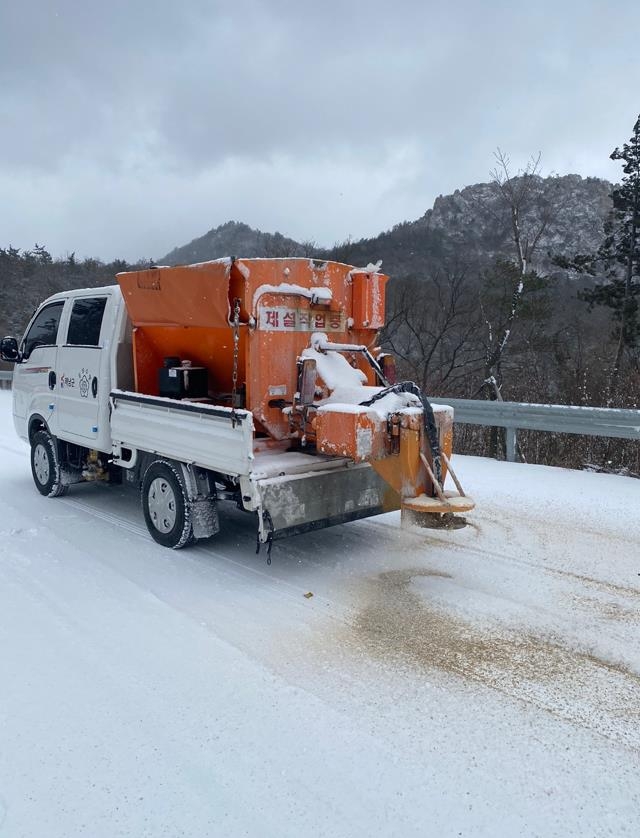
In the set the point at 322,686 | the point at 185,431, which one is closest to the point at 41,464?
the point at 185,431

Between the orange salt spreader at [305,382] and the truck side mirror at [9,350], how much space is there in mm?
2226

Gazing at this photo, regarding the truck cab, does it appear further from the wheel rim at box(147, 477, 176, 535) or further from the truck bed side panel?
the wheel rim at box(147, 477, 176, 535)

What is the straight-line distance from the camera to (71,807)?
97.7 inches

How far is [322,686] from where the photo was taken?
3.33m

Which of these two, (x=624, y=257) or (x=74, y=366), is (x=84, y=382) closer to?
(x=74, y=366)

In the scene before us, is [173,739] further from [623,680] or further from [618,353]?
[618,353]

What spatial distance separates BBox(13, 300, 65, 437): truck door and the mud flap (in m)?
3.59

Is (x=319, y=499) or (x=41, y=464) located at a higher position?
(x=319, y=499)

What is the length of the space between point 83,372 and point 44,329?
1.29 metres

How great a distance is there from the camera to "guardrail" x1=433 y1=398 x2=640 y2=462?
7.77 m

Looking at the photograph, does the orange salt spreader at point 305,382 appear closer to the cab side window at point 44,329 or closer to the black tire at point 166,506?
the black tire at point 166,506

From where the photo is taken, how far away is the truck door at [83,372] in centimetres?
630

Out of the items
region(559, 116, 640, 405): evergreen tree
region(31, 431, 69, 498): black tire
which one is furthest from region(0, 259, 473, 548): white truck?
region(559, 116, 640, 405): evergreen tree

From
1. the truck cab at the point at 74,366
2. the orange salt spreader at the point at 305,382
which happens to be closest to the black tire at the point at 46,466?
the truck cab at the point at 74,366
